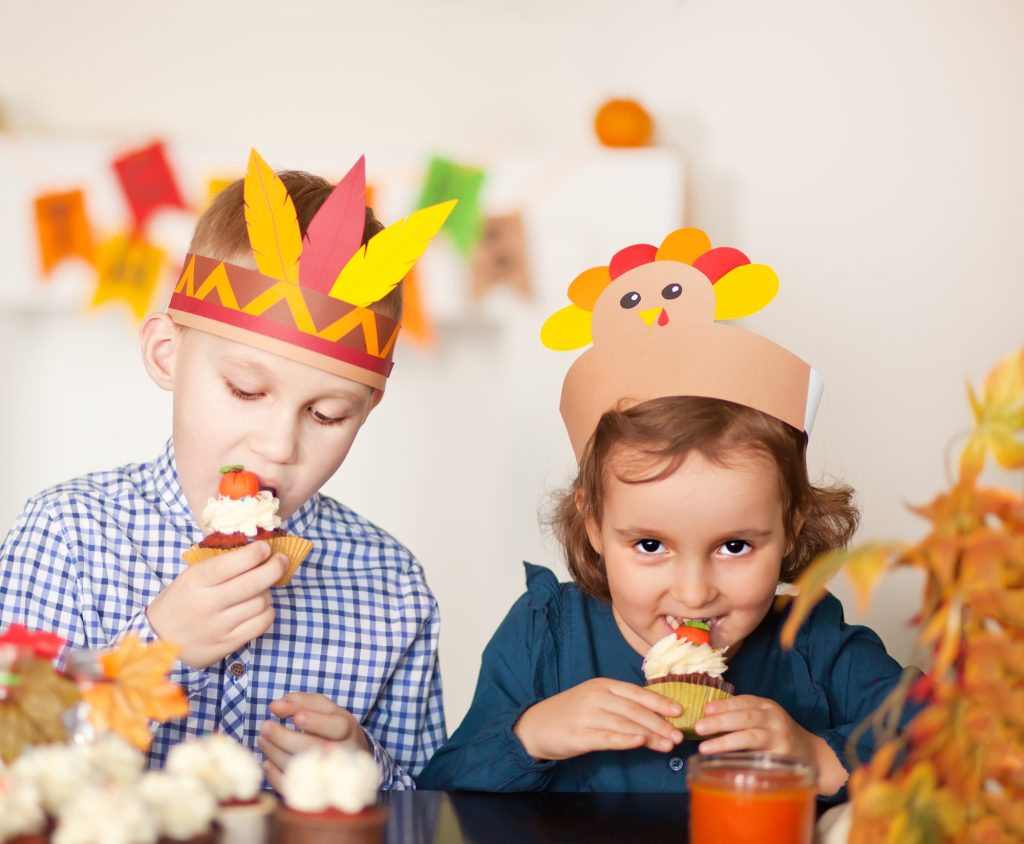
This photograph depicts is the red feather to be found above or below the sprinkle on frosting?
above

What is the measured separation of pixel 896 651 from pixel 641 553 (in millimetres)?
1635

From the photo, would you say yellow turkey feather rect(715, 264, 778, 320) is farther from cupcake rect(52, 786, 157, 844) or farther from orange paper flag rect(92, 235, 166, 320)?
orange paper flag rect(92, 235, 166, 320)

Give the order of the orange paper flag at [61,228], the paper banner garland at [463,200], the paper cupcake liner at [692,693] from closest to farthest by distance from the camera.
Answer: the paper cupcake liner at [692,693] < the orange paper flag at [61,228] < the paper banner garland at [463,200]

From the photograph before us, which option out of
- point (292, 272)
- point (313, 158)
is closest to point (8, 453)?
point (313, 158)

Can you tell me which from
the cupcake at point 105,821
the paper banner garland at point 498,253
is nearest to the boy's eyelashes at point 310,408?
the cupcake at point 105,821

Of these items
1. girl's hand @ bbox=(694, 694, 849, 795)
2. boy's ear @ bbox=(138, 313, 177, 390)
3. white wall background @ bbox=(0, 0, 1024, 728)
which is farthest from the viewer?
white wall background @ bbox=(0, 0, 1024, 728)

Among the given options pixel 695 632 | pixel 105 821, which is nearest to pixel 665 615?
pixel 695 632

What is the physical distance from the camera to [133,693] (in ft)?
2.67

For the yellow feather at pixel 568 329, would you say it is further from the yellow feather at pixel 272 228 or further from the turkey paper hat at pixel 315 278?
the yellow feather at pixel 272 228

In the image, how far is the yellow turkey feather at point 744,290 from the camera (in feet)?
4.71

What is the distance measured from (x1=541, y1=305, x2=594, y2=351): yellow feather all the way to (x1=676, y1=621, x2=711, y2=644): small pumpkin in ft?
1.19

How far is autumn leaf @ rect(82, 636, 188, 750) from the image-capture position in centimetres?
80

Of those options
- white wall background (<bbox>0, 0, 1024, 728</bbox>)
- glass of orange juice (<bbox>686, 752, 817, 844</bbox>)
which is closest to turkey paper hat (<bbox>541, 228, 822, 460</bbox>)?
glass of orange juice (<bbox>686, 752, 817, 844</bbox>)

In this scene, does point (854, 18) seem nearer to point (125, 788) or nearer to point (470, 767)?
point (470, 767)
